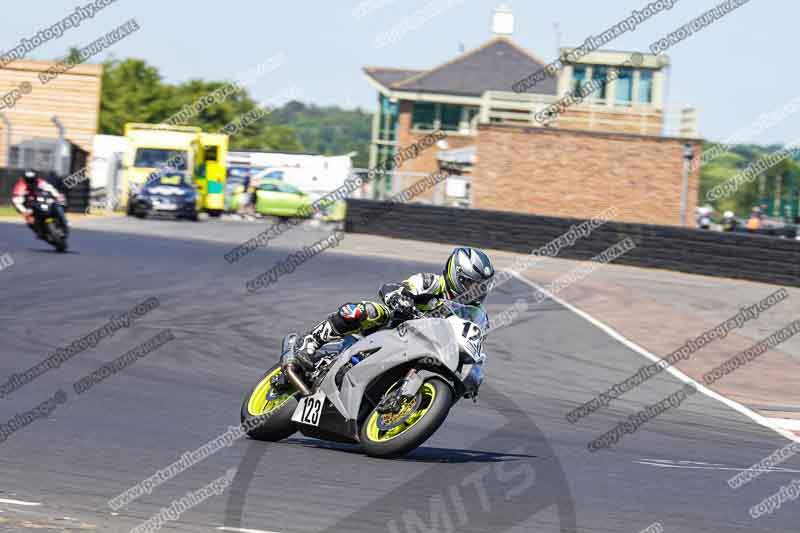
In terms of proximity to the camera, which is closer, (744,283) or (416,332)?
(416,332)

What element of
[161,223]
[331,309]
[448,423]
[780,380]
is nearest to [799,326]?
[780,380]

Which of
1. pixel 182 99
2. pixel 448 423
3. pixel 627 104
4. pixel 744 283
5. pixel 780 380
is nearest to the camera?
pixel 448 423

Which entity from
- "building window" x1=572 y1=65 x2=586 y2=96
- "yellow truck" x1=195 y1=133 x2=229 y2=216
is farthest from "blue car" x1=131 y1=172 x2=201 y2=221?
"building window" x1=572 y1=65 x2=586 y2=96

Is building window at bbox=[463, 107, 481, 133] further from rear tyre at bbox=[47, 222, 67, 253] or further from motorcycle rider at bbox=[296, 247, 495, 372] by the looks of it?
motorcycle rider at bbox=[296, 247, 495, 372]

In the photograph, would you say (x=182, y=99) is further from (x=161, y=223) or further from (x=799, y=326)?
(x=799, y=326)

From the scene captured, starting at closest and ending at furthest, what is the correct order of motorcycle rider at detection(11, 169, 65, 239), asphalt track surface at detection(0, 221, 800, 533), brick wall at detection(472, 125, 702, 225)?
asphalt track surface at detection(0, 221, 800, 533), motorcycle rider at detection(11, 169, 65, 239), brick wall at detection(472, 125, 702, 225)

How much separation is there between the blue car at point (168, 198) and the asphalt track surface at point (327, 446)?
22.8m

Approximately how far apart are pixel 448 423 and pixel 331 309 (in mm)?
8580

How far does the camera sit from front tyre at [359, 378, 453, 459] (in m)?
7.59

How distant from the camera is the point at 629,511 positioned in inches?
277

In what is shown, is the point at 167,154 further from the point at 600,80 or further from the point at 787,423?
the point at 787,423

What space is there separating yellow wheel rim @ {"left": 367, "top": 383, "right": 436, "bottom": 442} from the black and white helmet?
2.05 ft

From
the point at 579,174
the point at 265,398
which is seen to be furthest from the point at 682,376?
the point at 579,174

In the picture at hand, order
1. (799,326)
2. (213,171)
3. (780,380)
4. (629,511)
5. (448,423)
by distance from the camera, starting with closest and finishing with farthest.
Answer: (629,511), (448,423), (780,380), (799,326), (213,171)
